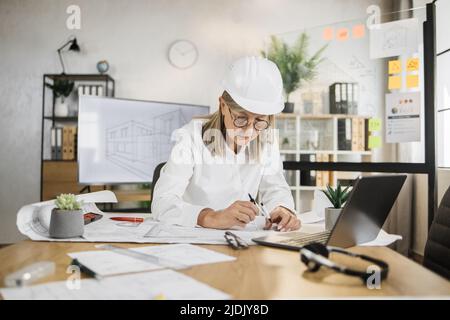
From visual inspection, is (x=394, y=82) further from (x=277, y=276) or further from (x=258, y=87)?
(x=277, y=276)

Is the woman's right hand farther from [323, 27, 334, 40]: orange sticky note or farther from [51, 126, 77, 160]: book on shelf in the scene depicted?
[51, 126, 77, 160]: book on shelf

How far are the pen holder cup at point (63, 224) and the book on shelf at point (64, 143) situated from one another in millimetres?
2973

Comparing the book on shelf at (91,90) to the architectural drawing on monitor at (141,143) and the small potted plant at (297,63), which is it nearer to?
the architectural drawing on monitor at (141,143)

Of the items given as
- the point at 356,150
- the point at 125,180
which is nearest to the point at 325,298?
the point at 356,150

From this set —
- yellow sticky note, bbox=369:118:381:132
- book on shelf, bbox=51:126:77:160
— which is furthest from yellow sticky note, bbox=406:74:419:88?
book on shelf, bbox=51:126:77:160

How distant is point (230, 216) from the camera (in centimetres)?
107

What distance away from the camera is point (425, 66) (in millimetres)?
2010

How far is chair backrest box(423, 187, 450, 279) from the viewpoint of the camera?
1055 mm

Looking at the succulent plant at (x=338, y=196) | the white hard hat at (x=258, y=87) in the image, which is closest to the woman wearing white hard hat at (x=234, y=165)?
the white hard hat at (x=258, y=87)

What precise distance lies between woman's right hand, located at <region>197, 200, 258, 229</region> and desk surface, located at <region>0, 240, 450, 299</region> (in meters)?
0.19

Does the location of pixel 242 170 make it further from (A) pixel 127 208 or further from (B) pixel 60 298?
(A) pixel 127 208

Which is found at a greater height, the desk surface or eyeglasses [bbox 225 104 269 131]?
eyeglasses [bbox 225 104 269 131]

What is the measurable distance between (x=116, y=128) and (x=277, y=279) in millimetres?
3125

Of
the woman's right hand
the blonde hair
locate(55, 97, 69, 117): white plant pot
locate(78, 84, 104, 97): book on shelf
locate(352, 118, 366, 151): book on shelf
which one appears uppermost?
locate(78, 84, 104, 97): book on shelf
